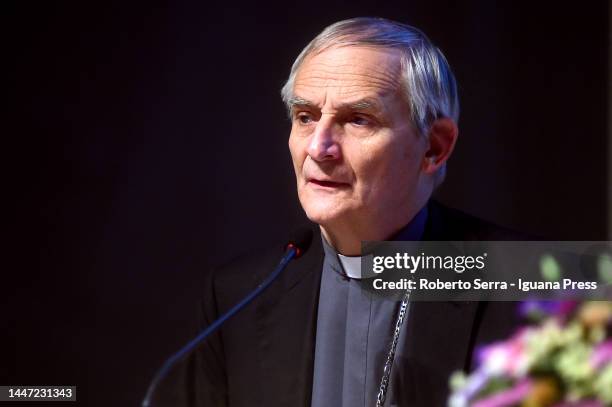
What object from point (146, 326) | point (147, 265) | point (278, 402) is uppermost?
point (147, 265)

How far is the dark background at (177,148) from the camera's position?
2.59 meters

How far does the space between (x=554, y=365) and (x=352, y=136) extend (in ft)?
3.51

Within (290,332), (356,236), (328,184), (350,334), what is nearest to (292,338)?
(290,332)

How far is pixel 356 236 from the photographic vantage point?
2.15m

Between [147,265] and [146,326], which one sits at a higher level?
[147,265]

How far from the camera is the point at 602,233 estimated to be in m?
2.70

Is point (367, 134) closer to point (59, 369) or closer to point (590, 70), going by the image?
point (590, 70)

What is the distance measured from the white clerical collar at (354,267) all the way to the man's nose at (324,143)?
0.29 metres

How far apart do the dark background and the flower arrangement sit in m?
1.59

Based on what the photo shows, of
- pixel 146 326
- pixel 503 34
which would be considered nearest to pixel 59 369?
pixel 146 326

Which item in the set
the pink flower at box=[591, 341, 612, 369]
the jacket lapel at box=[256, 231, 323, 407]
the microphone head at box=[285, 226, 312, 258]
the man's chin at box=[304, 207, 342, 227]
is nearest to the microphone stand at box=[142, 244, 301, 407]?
the microphone head at box=[285, 226, 312, 258]

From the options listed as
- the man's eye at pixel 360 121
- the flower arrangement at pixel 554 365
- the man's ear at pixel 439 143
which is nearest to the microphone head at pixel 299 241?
the man's eye at pixel 360 121

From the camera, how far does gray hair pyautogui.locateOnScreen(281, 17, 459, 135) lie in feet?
6.90

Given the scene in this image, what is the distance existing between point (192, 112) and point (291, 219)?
1.44 feet
